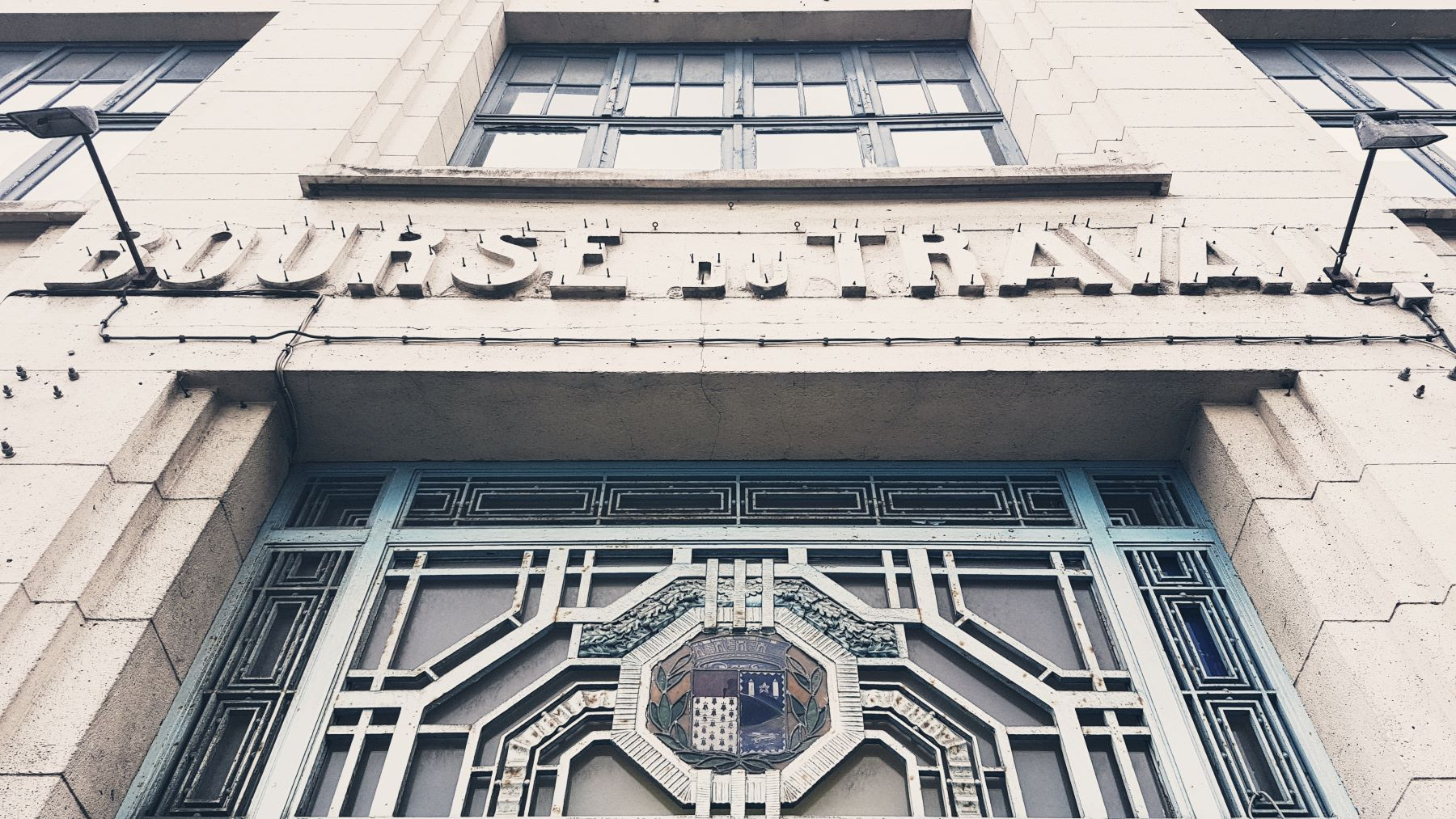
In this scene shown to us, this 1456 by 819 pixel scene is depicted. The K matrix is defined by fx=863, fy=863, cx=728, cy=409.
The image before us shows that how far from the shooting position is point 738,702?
188 inches

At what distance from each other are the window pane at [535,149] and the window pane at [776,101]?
2.05 m

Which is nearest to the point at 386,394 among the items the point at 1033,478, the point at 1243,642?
the point at 1033,478

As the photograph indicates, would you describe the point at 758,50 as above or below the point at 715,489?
above

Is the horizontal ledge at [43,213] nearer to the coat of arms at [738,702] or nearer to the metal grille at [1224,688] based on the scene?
the coat of arms at [738,702]

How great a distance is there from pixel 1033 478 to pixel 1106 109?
4.16 m

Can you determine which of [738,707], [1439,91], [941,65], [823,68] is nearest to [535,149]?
[823,68]

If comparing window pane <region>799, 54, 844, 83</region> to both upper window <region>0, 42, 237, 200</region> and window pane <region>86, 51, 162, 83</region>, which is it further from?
window pane <region>86, 51, 162, 83</region>

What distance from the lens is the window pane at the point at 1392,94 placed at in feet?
32.9

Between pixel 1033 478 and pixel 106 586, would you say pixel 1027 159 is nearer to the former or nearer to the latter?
pixel 1033 478

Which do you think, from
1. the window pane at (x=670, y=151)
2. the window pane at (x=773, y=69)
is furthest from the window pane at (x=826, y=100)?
the window pane at (x=670, y=151)

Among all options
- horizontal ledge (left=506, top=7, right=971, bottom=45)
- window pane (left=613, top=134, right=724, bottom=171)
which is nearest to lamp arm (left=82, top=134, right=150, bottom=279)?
window pane (left=613, top=134, right=724, bottom=171)

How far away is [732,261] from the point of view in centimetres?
671

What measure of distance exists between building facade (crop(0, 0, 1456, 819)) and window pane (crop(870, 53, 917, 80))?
6.78ft

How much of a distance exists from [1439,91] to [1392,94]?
24.8 inches
